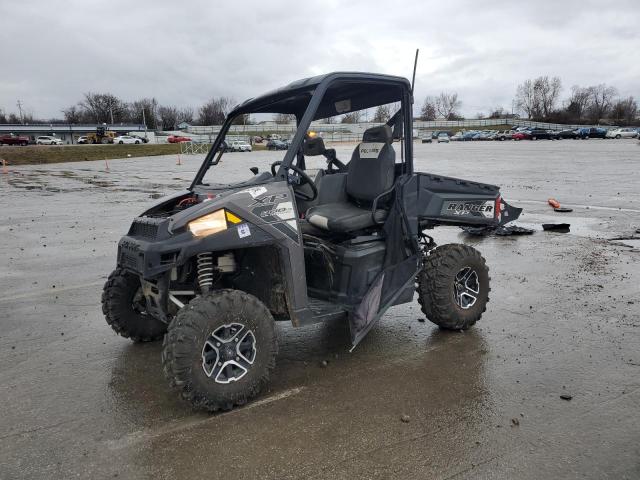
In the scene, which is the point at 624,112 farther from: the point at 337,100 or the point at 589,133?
the point at 337,100

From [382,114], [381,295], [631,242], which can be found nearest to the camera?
[381,295]

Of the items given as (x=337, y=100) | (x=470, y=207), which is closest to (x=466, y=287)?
(x=470, y=207)

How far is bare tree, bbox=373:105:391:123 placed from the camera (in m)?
4.88

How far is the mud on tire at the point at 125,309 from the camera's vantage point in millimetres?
4488

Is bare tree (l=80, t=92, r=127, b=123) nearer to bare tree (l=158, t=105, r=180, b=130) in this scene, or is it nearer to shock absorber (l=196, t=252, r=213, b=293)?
bare tree (l=158, t=105, r=180, b=130)

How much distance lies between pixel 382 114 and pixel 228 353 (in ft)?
8.70

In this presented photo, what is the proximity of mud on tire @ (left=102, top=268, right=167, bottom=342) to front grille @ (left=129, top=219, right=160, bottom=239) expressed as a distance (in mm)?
623

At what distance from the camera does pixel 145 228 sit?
379 cm

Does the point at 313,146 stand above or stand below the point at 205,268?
above

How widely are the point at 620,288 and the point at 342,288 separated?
3549mm

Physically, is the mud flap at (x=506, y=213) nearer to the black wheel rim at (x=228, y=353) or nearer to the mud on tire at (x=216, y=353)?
the mud on tire at (x=216, y=353)

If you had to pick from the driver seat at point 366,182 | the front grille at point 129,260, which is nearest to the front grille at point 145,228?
the front grille at point 129,260

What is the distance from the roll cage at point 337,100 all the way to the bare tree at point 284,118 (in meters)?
0.03

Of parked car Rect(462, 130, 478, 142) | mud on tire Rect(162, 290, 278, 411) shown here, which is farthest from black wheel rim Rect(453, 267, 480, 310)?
parked car Rect(462, 130, 478, 142)
